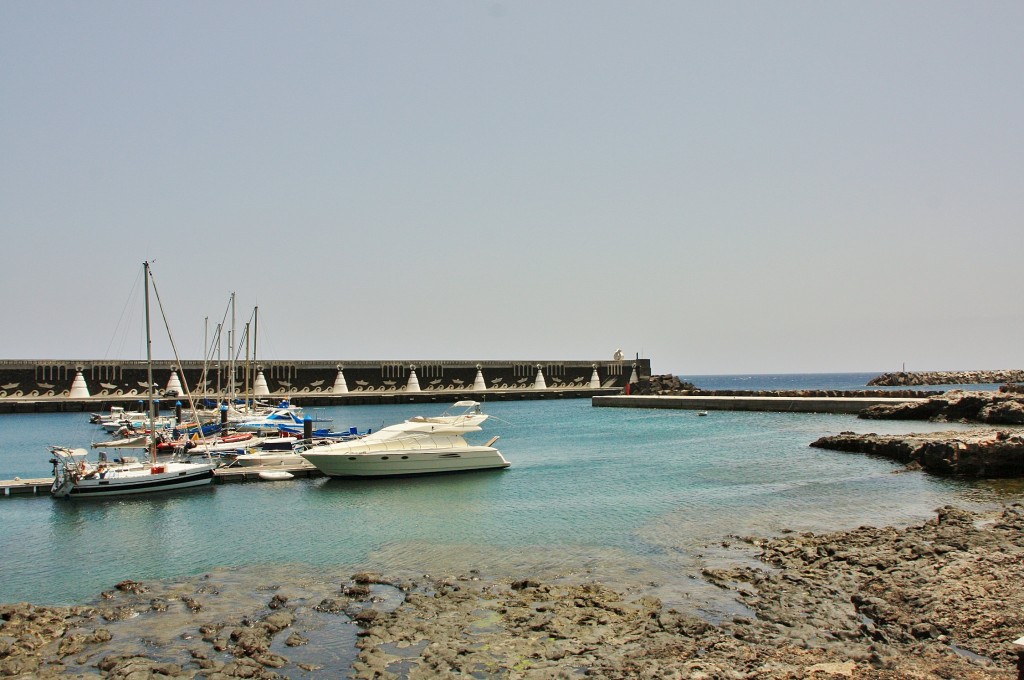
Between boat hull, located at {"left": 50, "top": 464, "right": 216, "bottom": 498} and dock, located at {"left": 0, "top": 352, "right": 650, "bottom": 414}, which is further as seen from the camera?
dock, located at {"left": 0, "top": 352, "right": 650, "bottom": 414}

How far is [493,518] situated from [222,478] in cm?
1245

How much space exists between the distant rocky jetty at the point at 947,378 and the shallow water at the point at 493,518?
101189 millimetres

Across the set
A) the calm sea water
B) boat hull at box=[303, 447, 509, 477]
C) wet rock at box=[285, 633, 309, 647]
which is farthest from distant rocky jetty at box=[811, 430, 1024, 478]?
wet rock at box=[285, 633, 309, 647]

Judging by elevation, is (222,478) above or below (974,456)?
below

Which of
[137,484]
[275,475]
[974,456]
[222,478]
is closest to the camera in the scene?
[974,456]

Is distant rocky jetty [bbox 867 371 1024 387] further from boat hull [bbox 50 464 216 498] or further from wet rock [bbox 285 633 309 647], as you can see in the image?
wet rock [bbox 285 633 309 647]

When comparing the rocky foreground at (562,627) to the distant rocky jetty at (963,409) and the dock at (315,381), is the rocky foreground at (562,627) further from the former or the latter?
the dock at (315,381)

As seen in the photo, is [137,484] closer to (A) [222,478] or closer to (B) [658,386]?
(A) [222,478]

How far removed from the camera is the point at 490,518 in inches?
819

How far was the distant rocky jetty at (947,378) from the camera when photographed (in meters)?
124

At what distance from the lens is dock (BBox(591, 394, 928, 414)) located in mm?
57719

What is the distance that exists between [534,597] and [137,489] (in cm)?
1796

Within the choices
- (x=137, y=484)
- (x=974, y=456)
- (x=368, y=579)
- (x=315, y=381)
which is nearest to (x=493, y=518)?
(x=368, y=579)

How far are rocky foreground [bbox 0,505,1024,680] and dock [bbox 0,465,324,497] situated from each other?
1431 cm
